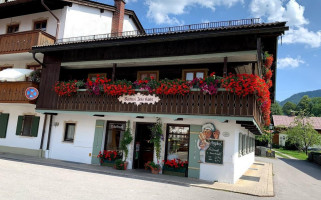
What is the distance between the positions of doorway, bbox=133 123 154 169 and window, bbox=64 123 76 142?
4.15m

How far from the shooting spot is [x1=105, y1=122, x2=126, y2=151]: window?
14.3 m

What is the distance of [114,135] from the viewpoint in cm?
1441

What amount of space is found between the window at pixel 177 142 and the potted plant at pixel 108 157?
2.82m

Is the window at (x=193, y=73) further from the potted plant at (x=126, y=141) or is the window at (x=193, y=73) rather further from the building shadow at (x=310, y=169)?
the building shadow at (x=310, y=169)

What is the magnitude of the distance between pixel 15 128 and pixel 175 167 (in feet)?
36.6

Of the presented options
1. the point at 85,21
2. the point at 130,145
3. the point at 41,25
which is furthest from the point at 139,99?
the point at 41,25

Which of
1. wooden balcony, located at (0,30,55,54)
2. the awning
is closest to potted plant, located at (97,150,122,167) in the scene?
the awning

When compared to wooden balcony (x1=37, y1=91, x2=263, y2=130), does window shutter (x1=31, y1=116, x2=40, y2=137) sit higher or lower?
lower

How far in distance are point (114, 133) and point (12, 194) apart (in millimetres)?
7588

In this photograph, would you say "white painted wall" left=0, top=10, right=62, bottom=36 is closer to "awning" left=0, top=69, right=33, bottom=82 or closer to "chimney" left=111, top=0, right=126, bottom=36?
"awning" left=0, top=69, right=33, bottom=82

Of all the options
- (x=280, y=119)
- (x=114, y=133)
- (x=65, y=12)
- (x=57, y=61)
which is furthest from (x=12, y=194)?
(x=280, y=119)

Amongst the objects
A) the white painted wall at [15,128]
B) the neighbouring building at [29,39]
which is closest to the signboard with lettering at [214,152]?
the neighbouring building at [29,39]

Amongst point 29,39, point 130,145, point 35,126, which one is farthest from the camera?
point 35,126

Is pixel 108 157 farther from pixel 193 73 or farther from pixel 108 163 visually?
pixel 193 73
